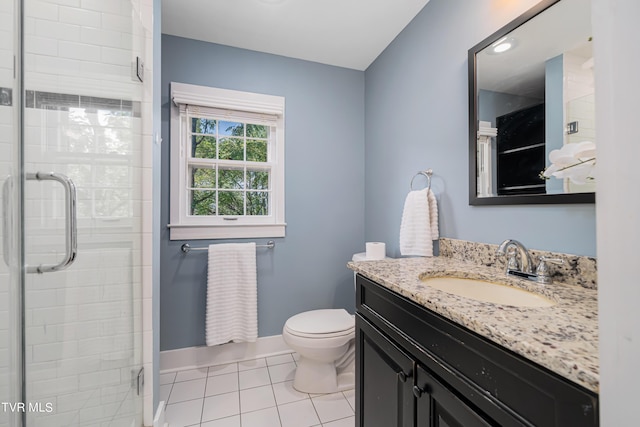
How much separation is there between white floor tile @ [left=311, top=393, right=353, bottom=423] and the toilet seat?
407 millimetres

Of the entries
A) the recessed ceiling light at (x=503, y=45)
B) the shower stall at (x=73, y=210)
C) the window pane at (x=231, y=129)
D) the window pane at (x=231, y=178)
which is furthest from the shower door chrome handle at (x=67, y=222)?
the recessed ceiling light at (x=503, y=45)

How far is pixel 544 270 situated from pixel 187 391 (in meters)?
2.06

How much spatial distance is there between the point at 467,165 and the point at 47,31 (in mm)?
1821

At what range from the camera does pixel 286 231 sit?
7.23 ft

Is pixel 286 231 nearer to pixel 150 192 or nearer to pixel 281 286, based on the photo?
pixel 281 286

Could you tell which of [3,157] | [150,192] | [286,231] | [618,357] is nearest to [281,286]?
[286,231]

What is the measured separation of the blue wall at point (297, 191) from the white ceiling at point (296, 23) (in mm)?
116

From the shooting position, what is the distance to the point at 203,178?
6.91ft

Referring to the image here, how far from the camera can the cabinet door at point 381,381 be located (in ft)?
2.74

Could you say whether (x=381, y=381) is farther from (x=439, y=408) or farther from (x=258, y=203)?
(x=258, y=203)

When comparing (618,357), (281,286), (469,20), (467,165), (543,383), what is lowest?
(281,286)

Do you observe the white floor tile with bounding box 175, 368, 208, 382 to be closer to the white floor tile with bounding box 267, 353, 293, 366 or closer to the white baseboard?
the white baseboard

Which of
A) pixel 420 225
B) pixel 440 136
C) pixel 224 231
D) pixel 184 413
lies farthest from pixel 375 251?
pixel 184 413

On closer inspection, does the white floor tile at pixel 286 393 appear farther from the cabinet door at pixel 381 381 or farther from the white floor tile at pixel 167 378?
the white floor tile at pixel 167 378
